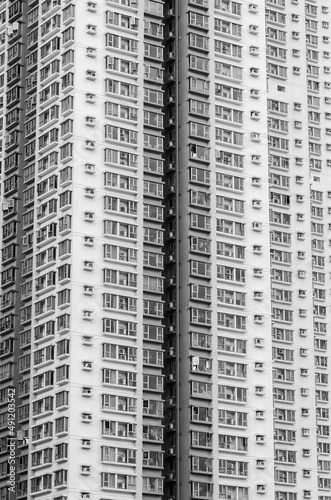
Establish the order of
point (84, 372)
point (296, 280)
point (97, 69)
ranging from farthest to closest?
point (296, 280)
point (97, 69)
point (84, 372)

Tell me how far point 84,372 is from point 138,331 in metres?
6.72

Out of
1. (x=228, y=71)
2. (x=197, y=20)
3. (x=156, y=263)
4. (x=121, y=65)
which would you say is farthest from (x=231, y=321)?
(x=197, y=20)

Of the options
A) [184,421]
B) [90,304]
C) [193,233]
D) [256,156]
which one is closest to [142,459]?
[184,421]

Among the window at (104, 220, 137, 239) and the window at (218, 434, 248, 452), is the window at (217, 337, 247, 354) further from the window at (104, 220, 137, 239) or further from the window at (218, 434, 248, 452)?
the window at (104, 220, 137, 239)

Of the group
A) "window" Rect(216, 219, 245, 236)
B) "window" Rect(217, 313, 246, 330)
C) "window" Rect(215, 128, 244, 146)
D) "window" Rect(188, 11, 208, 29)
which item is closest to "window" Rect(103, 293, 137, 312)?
"window" Rect(217, 313, 246, 330)

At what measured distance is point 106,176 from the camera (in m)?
114

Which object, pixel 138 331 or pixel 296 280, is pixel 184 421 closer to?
pixel 138 331

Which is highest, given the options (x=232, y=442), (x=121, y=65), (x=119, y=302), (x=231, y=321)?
(x=121, y=65)

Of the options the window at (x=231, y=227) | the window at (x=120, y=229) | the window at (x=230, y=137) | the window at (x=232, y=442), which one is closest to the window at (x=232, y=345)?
the window at (x=232, y=442)

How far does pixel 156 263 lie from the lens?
116438mm

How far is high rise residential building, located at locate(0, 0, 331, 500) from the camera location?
109312 mm

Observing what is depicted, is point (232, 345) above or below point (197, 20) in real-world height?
below

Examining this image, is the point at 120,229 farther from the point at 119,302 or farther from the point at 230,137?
the point at 230,137

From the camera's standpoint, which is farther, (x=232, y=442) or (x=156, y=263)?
(x=156, y=263)
